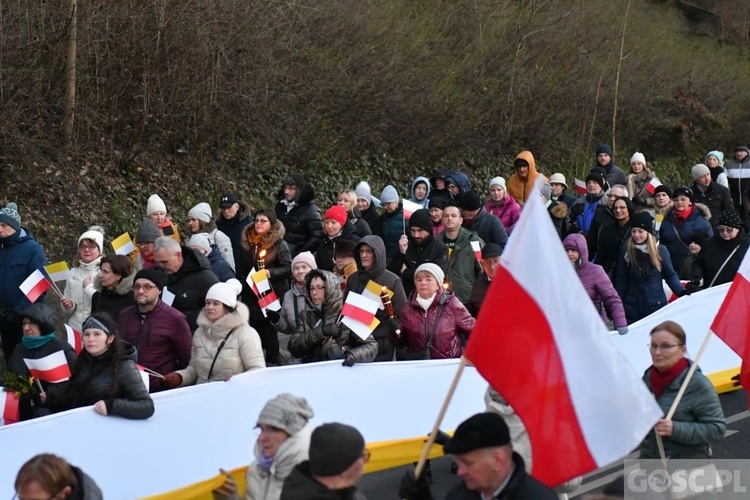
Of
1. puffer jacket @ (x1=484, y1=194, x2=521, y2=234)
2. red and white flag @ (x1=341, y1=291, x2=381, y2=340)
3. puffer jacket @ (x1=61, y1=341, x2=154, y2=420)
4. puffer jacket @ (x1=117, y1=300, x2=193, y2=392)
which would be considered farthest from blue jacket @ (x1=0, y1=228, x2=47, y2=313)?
puffer jacket @ (x1=484, y1=194, x2=521, y2=234)

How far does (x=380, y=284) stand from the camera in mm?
9688

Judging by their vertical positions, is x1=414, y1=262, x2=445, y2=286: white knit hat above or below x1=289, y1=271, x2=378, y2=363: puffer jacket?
above

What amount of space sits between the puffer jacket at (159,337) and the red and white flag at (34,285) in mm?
1600

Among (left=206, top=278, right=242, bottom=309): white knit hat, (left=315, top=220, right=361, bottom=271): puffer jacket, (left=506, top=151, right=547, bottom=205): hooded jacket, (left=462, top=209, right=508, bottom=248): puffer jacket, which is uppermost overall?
(left=206, top=278, right=242, bottom=309): white knit hat

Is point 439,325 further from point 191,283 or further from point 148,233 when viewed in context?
point 148,233

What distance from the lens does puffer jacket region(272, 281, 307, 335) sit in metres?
9.59

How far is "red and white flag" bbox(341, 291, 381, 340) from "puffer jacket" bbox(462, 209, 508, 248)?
4.15m

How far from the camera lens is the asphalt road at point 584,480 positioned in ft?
27.7

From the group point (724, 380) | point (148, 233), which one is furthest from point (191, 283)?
point (724, 380)

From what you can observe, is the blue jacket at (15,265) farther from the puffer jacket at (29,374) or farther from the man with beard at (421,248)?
the man with beard at (421,248)

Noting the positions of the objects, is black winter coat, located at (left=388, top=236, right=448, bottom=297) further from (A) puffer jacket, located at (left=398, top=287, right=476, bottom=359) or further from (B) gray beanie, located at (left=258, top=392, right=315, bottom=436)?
(B) gray beanie, located at (left=258, top=392, right=315, bottom=436)

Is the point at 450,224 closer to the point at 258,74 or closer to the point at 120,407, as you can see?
the point at 120,407

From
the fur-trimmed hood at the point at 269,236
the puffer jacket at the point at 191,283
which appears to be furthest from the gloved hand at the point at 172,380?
the fur-trimmed hood at the point at 269,236

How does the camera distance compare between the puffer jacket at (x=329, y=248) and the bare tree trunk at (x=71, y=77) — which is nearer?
the puffer jacket at (x=329, y=248)
